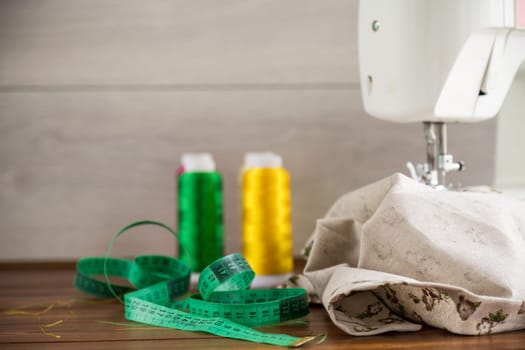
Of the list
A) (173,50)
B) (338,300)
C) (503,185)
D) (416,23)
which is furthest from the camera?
(173,50)

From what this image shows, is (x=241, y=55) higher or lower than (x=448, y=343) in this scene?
higher

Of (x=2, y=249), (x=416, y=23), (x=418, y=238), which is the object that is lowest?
(x=2, y=249)

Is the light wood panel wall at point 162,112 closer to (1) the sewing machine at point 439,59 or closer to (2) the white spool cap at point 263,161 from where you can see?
(2) the white spool cap at point 263,161

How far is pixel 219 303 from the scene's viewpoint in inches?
37.7

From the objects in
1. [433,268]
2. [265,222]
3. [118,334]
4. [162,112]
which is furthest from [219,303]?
[162,112]

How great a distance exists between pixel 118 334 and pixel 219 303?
5.8 inches

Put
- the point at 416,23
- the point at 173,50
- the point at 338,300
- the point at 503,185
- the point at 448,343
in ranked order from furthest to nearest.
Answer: the point at 173,50, the point at 503,185, the point at 416,23, the point at 338,300, the point at 448,343

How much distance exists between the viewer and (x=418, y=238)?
908mm

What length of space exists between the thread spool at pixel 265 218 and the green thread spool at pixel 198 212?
0.24 feet

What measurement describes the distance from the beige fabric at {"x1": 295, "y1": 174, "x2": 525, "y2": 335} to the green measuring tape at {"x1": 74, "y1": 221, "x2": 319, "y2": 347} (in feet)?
0.26

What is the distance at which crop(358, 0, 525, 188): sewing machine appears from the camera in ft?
3.46

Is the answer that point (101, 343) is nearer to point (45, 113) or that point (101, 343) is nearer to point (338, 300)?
point (338, 300)

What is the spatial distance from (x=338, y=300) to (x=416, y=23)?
18.5 inches

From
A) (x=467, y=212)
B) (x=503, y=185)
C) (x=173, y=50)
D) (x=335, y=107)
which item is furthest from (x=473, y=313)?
(x=173, y=50)
